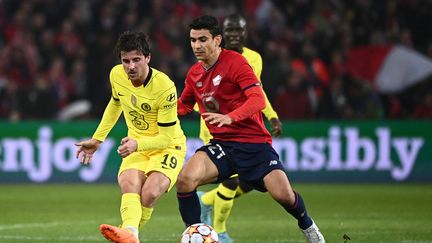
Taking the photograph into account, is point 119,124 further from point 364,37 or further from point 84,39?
point 364,37

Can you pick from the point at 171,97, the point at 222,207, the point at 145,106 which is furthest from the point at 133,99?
the point at 222,207

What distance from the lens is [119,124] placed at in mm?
17906

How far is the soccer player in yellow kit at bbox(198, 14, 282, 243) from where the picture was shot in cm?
1059

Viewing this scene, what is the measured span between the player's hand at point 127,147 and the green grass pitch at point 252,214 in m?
2.25

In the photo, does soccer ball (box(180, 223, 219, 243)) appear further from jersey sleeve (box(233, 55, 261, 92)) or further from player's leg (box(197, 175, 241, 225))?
player's leg (box(197, 175, 241, 225))

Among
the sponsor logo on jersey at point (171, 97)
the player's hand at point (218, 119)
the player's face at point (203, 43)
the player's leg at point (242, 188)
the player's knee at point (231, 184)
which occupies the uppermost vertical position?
the player's face at point (203, 43)

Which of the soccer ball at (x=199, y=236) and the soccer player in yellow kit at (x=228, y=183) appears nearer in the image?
the soccer ball at (x=199, y=236)

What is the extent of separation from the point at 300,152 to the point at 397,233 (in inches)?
273

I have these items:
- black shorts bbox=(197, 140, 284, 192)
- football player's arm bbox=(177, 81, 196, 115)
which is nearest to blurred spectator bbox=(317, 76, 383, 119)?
football player's arm bbox=(177, 81, 196, 115)

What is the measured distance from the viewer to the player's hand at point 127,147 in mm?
8281

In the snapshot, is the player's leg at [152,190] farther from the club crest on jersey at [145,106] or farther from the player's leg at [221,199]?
the player's leg at [221,199]

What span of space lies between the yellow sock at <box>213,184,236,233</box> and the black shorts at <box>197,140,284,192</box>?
1481 millimetres

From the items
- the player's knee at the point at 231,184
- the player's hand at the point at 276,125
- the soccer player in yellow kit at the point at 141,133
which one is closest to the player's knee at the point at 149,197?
the soccer player in yellow kit at the point at 141,133

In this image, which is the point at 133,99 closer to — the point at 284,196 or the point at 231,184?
the point at 284,196
